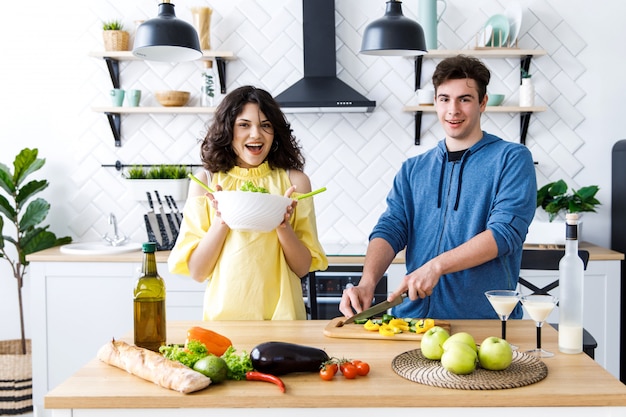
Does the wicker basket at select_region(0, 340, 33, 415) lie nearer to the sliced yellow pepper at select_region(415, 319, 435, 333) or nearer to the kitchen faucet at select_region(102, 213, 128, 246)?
the kitchen faucet at select_region(102, 213, 128, 246)

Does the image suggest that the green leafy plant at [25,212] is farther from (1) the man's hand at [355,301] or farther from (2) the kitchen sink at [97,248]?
(1) the man's hand at [355,301]

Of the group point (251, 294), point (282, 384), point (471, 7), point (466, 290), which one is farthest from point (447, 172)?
point (471, 7)

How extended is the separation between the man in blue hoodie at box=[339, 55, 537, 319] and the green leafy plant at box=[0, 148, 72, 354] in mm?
2362

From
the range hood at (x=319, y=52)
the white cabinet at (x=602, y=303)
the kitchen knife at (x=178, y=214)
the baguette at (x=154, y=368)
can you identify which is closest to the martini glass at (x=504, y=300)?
the baguette at (x=154, y=368)

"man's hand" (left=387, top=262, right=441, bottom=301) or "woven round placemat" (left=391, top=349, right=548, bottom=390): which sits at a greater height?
"man's hand" (left=387, top=262, right=441, bottom=301)

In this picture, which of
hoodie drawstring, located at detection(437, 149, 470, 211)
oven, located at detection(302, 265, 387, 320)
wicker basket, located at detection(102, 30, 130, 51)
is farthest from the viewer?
wicker basket, located at detection(102, 30, 130, 51)

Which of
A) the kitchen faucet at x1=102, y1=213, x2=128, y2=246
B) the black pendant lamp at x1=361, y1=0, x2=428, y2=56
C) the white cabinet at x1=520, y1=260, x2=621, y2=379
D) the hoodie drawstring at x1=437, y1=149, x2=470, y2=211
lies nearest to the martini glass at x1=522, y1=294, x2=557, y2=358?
the hoodie drawstring at x1=437, y1=149, x2=470, y2=211

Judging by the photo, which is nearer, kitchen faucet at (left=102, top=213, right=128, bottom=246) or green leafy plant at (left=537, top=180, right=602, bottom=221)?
green leafy plant at (left=537, top=180, right=602, bottom=221)

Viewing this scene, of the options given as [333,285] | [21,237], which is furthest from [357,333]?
[21,237]

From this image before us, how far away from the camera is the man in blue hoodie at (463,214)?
7.06 ft

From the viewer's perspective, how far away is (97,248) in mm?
4051

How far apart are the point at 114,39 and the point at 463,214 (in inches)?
105

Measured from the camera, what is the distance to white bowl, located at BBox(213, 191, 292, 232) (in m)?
1.86

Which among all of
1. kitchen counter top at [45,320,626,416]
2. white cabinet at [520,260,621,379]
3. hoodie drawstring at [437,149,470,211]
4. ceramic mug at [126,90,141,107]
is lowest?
white cabinet at [520,260,621,379]
